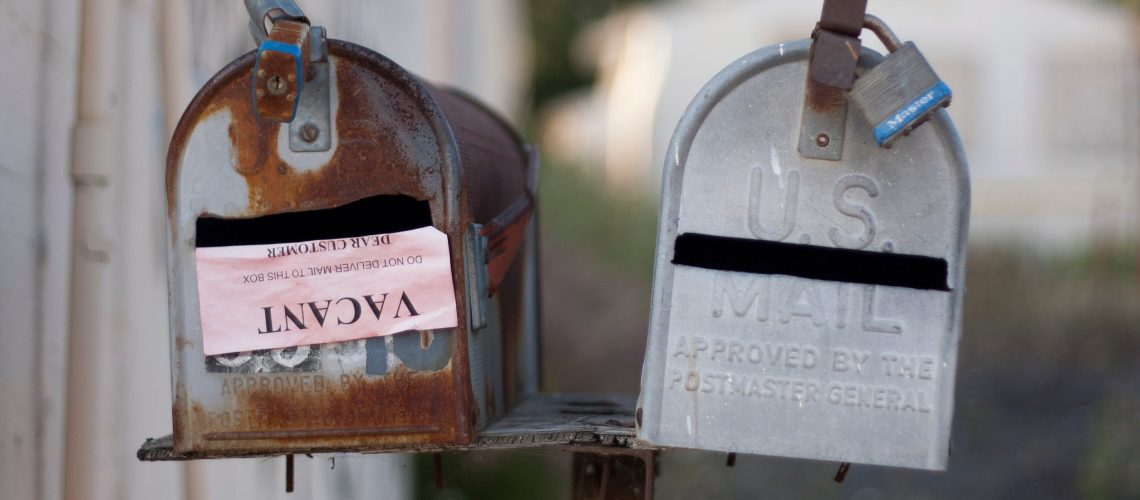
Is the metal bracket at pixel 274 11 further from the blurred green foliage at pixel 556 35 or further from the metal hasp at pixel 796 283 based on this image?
the blurred green foliage at pixel 556 35

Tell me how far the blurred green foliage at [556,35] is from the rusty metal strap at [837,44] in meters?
A: 9.40

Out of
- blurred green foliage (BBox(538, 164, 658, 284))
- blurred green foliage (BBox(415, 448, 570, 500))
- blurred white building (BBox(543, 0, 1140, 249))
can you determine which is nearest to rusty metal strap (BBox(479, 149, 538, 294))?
blurred green foliage (BBox(415, 448, 570, 500))

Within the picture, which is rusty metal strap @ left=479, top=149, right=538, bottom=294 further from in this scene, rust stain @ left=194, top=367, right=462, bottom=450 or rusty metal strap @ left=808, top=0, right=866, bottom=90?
rusty metal strap @ left=808, top=0, right=866, bottom=90

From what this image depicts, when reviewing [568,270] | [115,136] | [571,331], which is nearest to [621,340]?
[571,331]

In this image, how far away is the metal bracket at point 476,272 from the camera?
1.66m

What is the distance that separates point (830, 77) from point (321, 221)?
2.41 ft

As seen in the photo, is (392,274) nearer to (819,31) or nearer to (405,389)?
(405,389)

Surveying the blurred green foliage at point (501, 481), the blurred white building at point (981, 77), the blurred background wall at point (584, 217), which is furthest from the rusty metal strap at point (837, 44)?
the blurred white building at point (981, 77)

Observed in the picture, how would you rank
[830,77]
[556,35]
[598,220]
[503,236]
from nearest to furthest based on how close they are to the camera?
[830,77], [503,236], [598,220], [556,35]

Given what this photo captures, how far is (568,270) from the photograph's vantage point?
264 inches

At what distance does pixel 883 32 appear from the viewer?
5.06 feet

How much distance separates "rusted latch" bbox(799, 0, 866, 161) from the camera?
149 cm

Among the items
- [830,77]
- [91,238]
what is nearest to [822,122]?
[830,77]

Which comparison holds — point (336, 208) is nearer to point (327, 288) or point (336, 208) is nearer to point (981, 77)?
point (327, 288)
